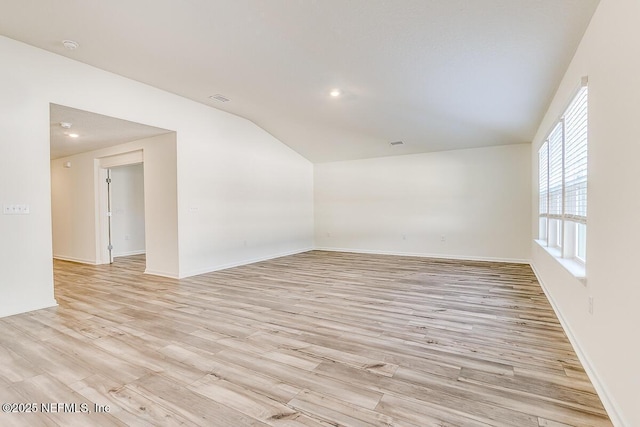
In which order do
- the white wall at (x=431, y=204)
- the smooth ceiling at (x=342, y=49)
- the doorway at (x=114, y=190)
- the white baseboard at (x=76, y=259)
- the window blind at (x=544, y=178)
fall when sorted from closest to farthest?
1. the smooth ceiling at (x=342, y=49)
2. the window blind at (x=544, y=178)
3. the doorway at (x=114, y=190)
4. the white wall at (x=431, y=204)
5. the white baseboard at (x=76, y=259)

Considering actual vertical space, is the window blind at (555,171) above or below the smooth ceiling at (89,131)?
below

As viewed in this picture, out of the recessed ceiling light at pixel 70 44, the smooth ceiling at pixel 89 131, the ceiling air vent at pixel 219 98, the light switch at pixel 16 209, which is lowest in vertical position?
the light switch at pixel 16 209

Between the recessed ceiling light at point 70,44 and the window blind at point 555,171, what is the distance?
16.5ft

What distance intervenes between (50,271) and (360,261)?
4.84m

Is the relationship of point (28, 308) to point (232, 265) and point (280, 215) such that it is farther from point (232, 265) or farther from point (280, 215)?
point (280, 215)

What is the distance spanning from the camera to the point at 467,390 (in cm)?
180

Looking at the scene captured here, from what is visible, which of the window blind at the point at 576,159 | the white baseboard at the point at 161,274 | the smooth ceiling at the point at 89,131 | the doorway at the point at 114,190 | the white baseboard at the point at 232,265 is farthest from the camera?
the white baseboard at the point at 232,265

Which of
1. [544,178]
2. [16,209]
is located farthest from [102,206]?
[544,178]

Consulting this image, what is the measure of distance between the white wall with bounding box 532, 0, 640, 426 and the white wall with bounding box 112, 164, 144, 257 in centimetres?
828

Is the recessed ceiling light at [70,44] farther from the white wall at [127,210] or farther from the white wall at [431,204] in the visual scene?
the white wall at [431,204]

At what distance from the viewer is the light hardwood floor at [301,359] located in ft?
5.32

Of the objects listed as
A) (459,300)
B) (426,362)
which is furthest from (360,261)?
(426,362)

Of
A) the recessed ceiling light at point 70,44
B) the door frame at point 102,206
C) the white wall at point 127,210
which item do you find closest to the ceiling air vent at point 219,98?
the recessed ceiling light at point 70,44

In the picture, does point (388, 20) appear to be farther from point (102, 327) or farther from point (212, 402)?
point (102, 327)
